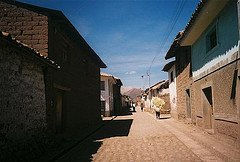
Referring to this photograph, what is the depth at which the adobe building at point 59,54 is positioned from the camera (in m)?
10.2

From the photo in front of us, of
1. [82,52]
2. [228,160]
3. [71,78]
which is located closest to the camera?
[228,160]

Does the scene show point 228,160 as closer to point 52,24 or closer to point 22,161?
point 22,161

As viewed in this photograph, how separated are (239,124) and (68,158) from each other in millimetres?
5364

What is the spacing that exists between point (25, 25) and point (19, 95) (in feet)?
13.8

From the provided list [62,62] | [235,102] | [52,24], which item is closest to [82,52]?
[62,62]

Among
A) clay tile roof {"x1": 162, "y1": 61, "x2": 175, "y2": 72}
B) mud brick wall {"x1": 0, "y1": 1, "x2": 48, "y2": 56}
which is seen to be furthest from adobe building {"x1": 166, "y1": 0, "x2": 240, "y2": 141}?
clay tile roof {"x1": 162, "y1": 61, "x2": 175, "y2": 72}

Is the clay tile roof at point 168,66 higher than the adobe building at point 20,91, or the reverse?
the clay tile roof at point 168,66

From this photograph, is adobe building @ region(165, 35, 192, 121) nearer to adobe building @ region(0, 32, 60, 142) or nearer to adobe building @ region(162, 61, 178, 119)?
adobe building @ region(162, 61, 178, 119)

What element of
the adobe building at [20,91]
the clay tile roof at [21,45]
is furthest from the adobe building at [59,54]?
the clay tile roof at [21,45]

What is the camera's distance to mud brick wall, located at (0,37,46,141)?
20.8 ft

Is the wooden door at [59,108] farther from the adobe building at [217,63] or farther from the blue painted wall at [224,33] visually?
the blue painted wall at [224,33]

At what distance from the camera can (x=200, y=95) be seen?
1299 cm

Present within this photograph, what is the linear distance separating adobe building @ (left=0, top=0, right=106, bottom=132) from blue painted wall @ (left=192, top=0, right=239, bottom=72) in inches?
246

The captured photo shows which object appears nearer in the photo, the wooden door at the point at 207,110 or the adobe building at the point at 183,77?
the wooden door at the point at 207,110
